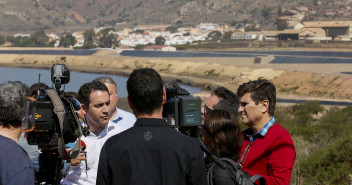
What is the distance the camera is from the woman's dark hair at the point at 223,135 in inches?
201

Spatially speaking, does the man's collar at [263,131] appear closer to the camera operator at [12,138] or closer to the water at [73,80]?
the camera operator at [12,138]

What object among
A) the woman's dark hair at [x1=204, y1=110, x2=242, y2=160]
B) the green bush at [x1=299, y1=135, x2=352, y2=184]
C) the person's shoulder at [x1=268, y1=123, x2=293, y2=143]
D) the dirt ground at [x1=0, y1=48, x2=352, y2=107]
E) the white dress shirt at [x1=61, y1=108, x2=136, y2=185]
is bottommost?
the dirt ground at [x1=0, y1=48, x2=352, y2=107]

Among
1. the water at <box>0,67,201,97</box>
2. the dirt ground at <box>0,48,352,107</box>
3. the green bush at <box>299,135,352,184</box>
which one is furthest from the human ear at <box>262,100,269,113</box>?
the water at <box>0,67,201,97</box>

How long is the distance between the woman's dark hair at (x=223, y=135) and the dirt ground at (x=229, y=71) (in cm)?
5276

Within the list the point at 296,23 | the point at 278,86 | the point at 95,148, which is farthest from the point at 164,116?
the point at 296,23

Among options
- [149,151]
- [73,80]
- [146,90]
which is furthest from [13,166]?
[73,80]

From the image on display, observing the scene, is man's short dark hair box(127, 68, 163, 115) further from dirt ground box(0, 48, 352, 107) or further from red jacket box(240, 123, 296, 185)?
dirt ground box(0, 48, 352, 107)

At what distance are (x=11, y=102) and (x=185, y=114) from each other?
114 cm

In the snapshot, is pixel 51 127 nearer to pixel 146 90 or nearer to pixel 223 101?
pixel 146 90

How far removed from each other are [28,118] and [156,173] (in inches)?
36.5

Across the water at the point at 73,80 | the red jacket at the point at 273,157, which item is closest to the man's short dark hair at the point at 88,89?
the red jacket at the point at 273,157

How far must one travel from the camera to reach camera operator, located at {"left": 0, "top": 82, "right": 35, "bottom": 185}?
4.27 metres

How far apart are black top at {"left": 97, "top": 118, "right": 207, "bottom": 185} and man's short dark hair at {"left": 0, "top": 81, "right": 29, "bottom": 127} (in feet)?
2.06

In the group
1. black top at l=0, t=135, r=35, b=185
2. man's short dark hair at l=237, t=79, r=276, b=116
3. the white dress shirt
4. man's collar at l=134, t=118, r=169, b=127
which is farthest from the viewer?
the white dress shirt
